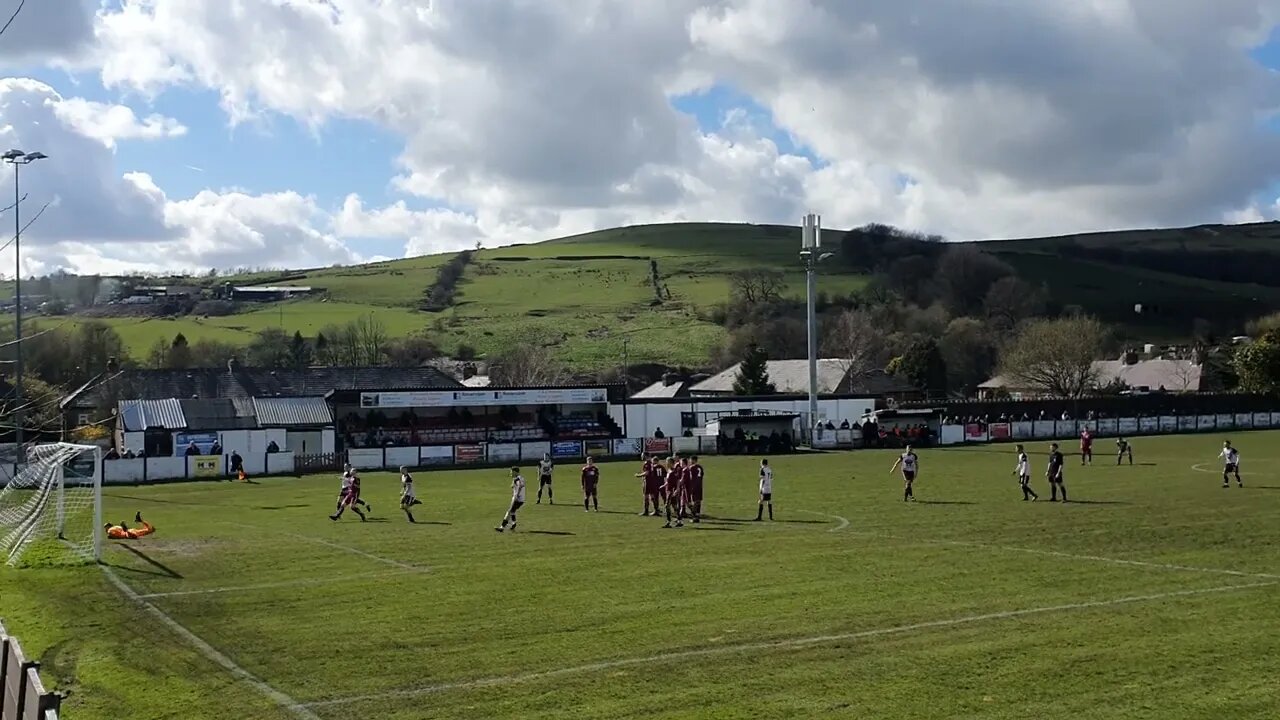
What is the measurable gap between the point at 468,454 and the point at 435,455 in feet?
6.17

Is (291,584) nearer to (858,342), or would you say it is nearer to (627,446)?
(627,446)

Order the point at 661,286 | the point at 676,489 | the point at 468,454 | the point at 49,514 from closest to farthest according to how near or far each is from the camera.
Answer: the point at 676,489, the point at 49,514, the point at 468,454, the point at 661,286

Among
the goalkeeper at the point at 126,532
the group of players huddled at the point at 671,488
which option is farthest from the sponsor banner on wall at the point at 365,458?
the goalkeeper at the point at 126,532

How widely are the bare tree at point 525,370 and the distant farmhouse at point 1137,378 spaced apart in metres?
42.1

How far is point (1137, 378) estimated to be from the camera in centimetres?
11188

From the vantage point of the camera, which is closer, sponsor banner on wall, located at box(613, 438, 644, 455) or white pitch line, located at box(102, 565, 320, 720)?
white pitch line, located at box(102, 565, 320, 720)

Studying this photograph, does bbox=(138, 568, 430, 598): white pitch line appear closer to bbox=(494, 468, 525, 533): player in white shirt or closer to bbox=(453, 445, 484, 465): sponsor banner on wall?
bbox=(494, 468, 525, 533): player in white shirt

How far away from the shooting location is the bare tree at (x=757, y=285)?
138587 mm

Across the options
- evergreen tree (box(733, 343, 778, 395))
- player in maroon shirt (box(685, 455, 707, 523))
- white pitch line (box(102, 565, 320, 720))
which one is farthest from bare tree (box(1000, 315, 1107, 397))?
white pitch line (box(102, 565, 320, 720))

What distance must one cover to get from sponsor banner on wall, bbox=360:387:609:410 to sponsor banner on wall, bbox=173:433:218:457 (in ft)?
32.5

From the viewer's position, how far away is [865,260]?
527 ft

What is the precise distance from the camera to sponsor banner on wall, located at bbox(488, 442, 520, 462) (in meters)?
60.8

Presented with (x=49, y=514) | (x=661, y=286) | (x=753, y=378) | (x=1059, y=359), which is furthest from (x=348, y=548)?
(x=661, y=286)

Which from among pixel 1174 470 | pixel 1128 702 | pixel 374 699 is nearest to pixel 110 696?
pixel 374 699
